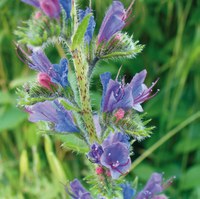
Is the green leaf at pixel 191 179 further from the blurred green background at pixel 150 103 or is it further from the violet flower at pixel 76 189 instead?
the violet flower at pixel 76 189

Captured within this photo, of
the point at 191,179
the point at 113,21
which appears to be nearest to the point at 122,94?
the point at 113,21

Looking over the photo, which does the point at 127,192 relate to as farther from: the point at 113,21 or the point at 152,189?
the point at 113,21

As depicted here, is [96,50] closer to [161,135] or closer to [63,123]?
[63,123]

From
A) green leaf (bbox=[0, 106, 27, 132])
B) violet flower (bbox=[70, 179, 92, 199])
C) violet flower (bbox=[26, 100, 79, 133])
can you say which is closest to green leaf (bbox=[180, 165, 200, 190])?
green leaf (bbox=[0, 106, 27, 132])

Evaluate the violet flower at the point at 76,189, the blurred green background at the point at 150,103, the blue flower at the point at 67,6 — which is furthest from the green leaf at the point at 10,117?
the blue flower at the point at 67,6

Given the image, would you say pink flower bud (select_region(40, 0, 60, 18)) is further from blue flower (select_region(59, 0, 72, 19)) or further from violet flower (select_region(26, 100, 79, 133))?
violet flower (select_region(26, 100, 79, 133))
